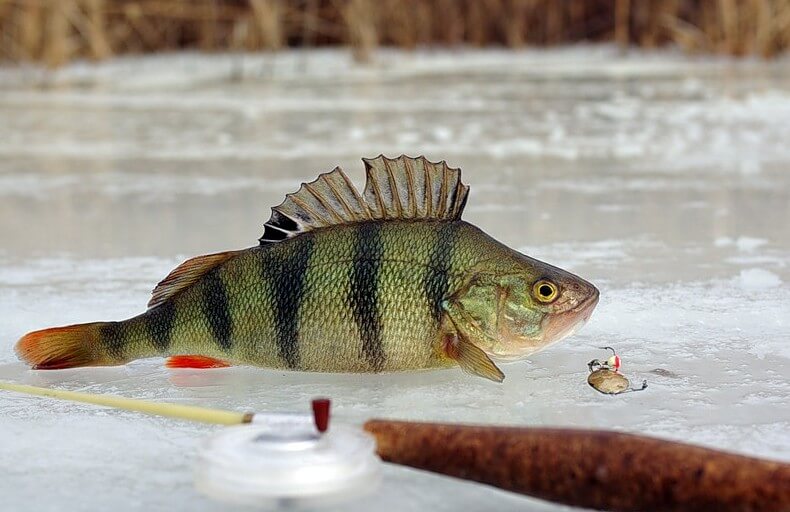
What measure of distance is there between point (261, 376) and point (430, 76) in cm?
906

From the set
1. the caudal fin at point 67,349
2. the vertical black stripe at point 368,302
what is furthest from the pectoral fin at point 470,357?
the caudal fin at point 67,349

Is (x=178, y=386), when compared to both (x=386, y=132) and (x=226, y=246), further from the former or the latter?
(x=386, y=132)

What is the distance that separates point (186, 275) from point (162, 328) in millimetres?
115

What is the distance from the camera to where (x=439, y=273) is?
6.94 feet

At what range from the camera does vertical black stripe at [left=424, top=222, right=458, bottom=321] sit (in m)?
2.10

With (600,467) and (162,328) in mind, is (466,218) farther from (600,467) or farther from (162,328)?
(600,467)

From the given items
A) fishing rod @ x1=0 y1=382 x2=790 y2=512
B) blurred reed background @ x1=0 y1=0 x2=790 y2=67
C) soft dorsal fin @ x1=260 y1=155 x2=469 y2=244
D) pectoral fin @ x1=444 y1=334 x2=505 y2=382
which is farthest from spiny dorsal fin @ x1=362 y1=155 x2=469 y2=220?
blurred reed background @ x1=0 y1=0 x2=790 y2=67

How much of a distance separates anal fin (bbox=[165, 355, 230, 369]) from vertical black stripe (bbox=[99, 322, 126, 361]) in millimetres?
94

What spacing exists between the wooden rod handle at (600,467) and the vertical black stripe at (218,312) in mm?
614

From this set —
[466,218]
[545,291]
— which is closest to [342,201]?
[545,291]

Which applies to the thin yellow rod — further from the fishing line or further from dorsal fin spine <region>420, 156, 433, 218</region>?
dorsal fin spine <region>420, 156, 433, 218</region>

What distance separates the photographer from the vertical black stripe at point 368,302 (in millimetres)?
2096

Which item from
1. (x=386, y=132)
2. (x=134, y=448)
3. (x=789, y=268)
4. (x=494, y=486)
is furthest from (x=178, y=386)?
(x=386, y=132)

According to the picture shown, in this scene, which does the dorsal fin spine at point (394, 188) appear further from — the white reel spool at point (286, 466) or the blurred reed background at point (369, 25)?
the blurred reed background at point (369, 25)
